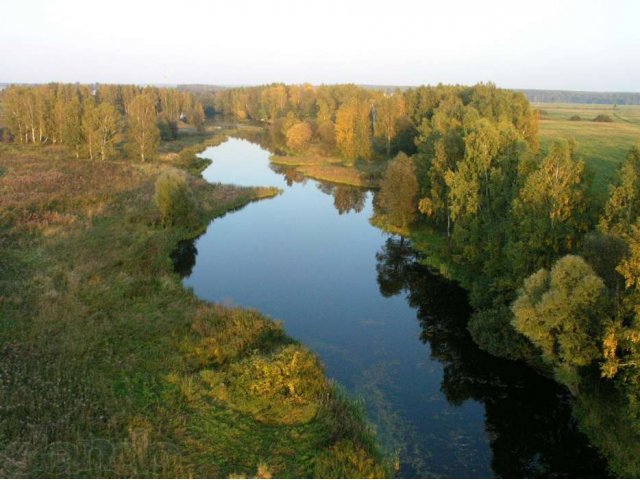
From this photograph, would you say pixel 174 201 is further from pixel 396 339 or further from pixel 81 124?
pixel 81 124

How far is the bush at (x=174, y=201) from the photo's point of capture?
38.0 meters

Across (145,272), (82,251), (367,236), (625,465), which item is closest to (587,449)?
(625,465)

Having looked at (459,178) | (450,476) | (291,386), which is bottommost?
(450,476)

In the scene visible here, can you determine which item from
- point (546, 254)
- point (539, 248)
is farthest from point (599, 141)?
point (539, 248)

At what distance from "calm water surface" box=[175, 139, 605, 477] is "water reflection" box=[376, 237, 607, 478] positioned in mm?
49

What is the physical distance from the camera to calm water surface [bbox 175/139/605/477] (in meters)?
16.3

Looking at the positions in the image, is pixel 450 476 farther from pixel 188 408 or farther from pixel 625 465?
pixel 188 408

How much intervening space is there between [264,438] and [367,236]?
2574cm

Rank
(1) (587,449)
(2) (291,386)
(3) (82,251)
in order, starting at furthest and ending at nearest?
1. (3) (82,251)
2. (2) (291,386)
3. (1) (587,449)

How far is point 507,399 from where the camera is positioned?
19.0m

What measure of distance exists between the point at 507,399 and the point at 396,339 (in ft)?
19.7

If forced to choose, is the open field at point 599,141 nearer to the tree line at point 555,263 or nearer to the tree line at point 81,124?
the tree line at point 555,263

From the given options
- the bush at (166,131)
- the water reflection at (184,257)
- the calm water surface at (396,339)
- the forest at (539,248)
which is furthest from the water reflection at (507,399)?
the bush at (166,131)

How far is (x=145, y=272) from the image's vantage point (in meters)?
28.9
